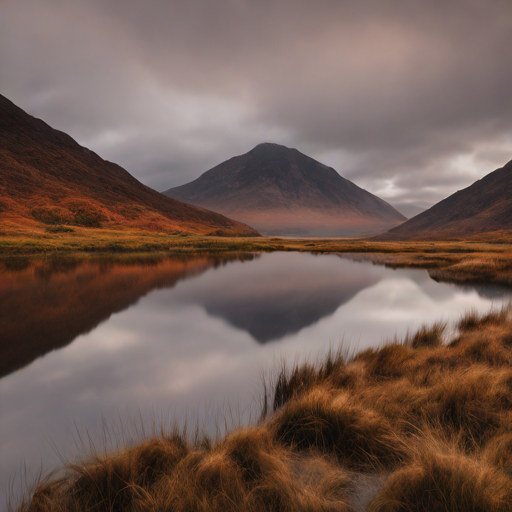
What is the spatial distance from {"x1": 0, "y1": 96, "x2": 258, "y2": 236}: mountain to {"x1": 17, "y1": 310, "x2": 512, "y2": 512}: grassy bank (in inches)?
2429

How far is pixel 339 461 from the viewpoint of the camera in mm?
3035

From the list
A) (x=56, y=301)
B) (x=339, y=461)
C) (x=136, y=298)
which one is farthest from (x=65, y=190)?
(x=339, y=461)

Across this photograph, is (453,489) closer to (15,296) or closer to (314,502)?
(314,502)

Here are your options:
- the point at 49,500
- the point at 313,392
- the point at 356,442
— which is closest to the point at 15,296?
the point at 49,500

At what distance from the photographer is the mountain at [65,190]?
72488mm

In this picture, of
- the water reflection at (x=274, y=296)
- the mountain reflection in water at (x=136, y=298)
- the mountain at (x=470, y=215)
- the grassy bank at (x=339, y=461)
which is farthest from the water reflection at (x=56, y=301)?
the mountain at (x=470, y=215)

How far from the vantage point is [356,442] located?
3207mm

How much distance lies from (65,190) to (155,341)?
4143 inches

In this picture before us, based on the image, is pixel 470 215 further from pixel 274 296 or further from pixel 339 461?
pixel 339 461

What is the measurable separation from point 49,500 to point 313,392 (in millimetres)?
3157

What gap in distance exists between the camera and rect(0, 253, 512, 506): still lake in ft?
14.0

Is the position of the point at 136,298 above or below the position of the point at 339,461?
below

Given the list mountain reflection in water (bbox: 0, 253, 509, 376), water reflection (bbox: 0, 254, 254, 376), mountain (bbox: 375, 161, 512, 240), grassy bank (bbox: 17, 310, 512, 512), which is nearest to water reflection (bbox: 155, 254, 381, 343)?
mountain reflection in water (bbox: 0, 253, 509, 376)

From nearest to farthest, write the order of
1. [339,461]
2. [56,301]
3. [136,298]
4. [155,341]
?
1. [339,461]
2. [155,341]
3. [56,301]
4. [136,298]
